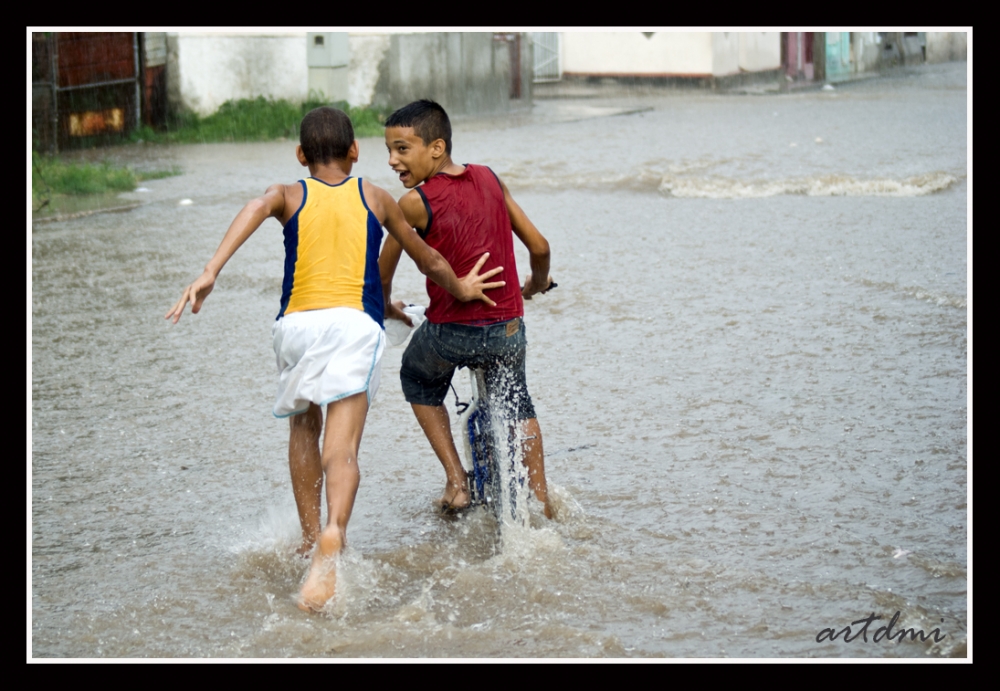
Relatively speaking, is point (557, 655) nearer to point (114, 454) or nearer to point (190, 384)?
point (114, 454)

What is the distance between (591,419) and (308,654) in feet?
7.00

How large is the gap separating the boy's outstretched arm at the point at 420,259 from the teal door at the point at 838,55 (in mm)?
24779

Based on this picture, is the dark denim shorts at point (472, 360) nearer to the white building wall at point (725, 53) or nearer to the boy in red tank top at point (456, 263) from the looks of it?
the boy in red tank top at point (456, 263)

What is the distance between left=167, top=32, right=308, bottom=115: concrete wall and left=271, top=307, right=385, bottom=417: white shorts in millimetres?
12520

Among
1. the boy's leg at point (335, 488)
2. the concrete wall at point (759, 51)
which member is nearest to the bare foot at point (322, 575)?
the boy's leg at point (335, 488)

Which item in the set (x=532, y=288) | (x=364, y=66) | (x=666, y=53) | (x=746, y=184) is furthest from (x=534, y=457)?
(x=666, y=53)

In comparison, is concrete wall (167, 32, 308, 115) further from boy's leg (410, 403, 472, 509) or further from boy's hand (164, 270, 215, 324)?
boy's hand (164, 270, 215, 324)

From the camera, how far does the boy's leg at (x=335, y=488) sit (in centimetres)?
313

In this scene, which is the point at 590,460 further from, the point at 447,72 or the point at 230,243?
the point at 447,72

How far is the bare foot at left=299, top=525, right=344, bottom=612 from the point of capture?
3117 mm

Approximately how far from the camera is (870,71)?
29.1m

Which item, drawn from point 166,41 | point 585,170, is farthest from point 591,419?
point 166,41

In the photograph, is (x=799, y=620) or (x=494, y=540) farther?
(x=494, y=540)
